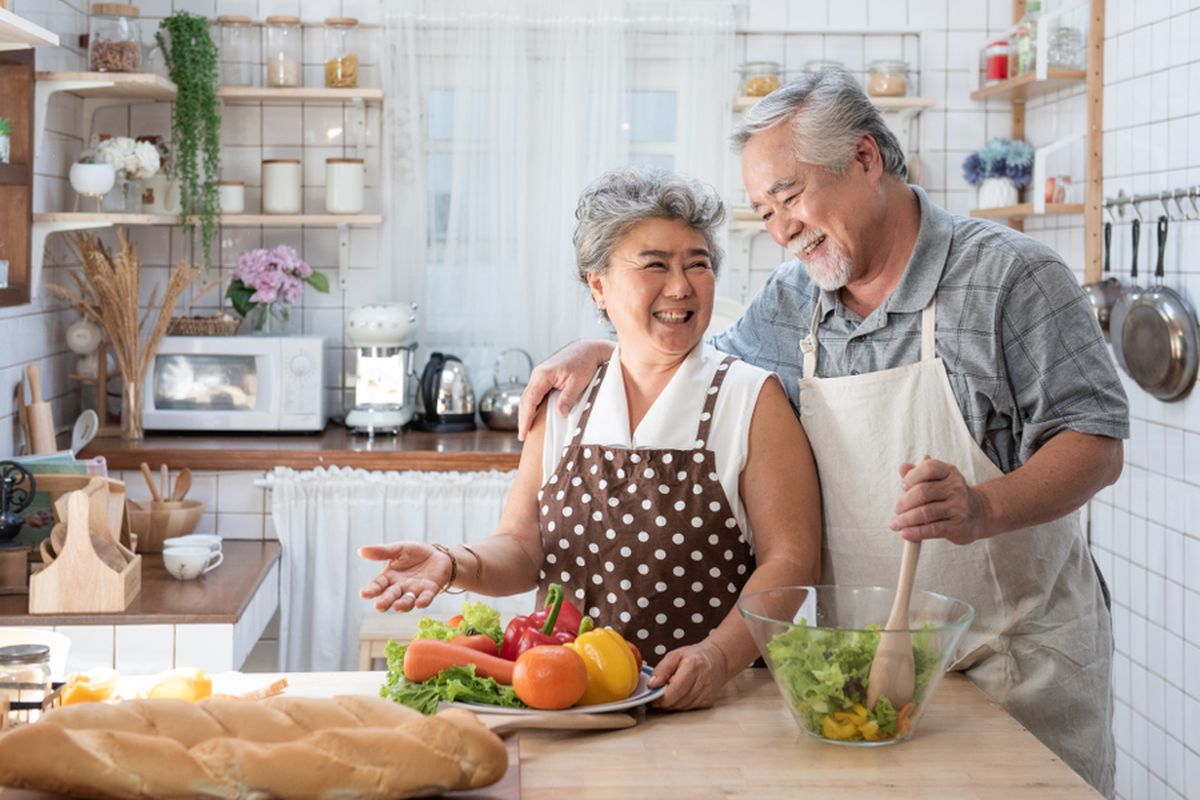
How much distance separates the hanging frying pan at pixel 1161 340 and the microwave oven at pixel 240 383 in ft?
7.38

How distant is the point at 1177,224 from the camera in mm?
3279

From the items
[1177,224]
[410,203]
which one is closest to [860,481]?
[1177,224]

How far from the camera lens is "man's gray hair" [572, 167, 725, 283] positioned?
1944 millimetres

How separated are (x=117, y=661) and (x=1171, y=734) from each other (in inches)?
97.1

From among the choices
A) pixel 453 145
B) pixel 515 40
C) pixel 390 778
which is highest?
pixel 515 40

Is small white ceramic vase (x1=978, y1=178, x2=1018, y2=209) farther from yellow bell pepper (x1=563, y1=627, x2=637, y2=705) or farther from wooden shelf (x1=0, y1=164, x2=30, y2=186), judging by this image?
yellow bell pepper (x1=563, y1=627, x2=637, y2=705)

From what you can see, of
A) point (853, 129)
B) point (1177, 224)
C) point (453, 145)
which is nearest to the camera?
point (853, 129)

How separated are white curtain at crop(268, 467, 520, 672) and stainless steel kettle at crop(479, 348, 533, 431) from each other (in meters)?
0.42

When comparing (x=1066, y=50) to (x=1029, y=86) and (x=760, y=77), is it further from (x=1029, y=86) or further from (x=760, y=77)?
(x=760, y=77)

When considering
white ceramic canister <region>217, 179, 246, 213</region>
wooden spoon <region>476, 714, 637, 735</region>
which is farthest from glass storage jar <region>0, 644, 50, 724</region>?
white ceramic canister <region>217, 179, 246, 213</region>

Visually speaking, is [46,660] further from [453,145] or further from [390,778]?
[453,145]

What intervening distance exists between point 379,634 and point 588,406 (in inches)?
66.1

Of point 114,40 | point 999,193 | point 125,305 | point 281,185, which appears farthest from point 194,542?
point 999,193

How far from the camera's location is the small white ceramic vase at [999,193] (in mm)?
4246
